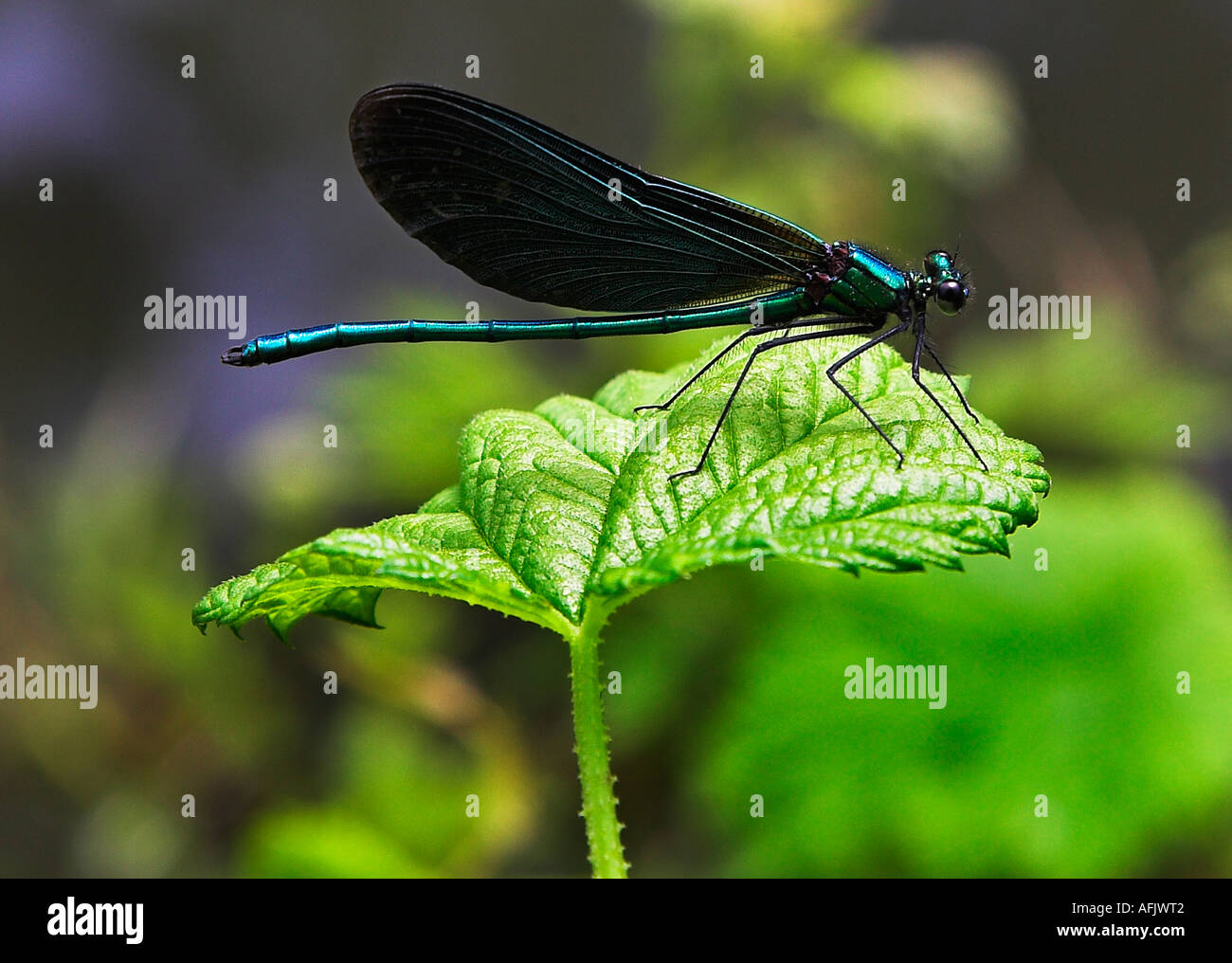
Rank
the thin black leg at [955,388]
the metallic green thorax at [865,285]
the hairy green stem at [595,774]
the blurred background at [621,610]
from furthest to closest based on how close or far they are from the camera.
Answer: the blurred background at [621,610] → the metallic green thorax at [865,285] → the thin black leg at [955,388] → the hairy green stem at [595,774]

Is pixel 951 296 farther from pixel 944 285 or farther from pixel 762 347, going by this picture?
pixel 762 347

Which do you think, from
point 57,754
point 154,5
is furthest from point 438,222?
point 154,5

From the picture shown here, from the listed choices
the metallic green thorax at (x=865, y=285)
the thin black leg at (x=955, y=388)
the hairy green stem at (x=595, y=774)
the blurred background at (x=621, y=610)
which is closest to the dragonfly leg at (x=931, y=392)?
the thin black leg at (x=955, y=388)

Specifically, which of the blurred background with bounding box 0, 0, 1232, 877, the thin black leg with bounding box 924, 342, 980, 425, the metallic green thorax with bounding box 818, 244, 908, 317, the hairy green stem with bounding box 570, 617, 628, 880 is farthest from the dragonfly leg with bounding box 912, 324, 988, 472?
the hairy green stem with bounding box 570, 617, 628, 880

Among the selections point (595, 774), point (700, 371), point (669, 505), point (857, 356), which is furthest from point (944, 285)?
point (595, 774)

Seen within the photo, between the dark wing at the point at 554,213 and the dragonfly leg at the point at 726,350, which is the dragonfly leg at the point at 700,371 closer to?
the dragonfly leg at the point at 726,350

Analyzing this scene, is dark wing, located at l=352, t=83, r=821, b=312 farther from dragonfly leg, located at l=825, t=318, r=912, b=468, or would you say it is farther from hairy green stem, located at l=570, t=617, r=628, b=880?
hairy green stem, located at l=570, t=617, r=628, b=880
